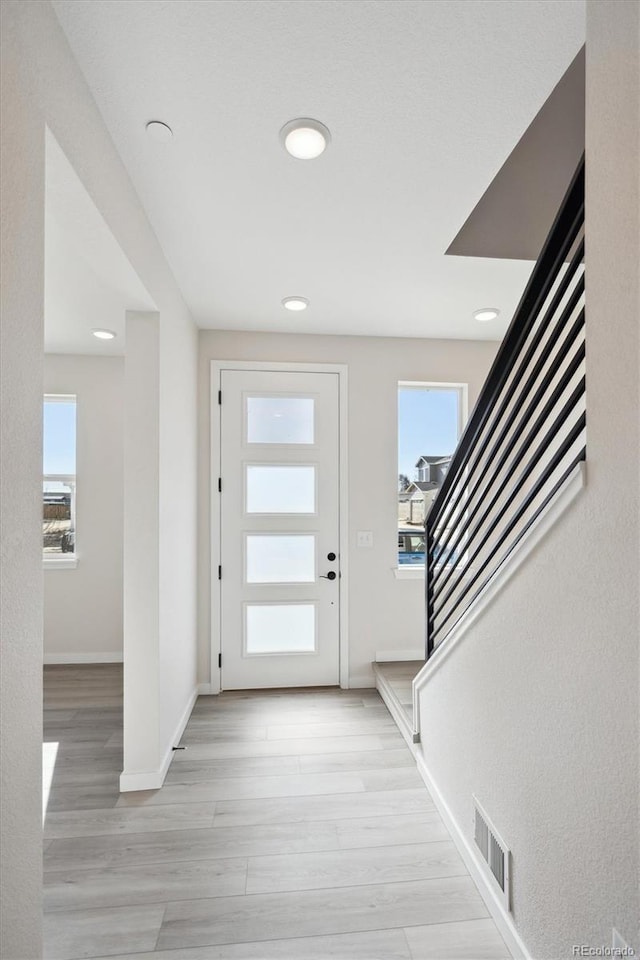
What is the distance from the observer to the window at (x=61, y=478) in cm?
387

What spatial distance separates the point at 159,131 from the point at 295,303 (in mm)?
1377

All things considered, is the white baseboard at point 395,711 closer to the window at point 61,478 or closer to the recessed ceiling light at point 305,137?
the recessed ceiling light at point 305,137

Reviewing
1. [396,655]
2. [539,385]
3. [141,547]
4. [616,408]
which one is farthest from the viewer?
[396,655]

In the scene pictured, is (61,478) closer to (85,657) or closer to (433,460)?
(85,657)

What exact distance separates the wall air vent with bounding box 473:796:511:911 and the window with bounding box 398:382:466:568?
196cm

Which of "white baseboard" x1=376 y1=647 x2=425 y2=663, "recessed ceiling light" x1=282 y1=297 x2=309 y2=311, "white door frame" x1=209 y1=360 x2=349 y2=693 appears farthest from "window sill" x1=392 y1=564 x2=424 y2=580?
"recessed ceiling light" x1=282 y1=297 x2=309 y2=311

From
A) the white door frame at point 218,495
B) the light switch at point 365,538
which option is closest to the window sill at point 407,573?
the light switch at point 365,538

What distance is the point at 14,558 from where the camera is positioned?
0.96 meters

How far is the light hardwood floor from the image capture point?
4.61ft

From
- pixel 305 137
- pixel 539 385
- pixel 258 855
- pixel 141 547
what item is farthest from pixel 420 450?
pixel 258 855

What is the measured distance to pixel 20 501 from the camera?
984 millimetres

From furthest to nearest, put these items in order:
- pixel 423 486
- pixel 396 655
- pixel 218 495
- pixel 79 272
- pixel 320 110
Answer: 1. pixel 423 486
2. pixel 396 655
3. pixel 218 495
4. pixel 79 272
5. pixel 320 110

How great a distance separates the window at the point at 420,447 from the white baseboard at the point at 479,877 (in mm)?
1625

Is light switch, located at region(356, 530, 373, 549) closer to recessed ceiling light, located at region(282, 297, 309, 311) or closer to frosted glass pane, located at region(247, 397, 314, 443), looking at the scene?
frosted glass pane, located at region(247, 397, 314, 443)
